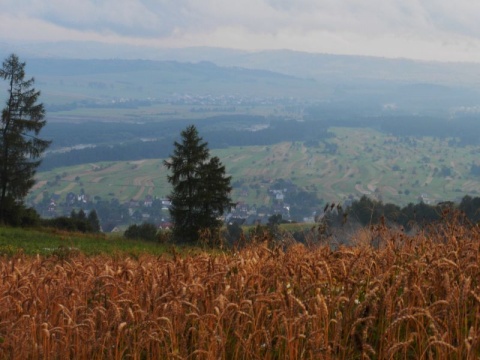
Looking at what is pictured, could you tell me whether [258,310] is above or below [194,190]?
above

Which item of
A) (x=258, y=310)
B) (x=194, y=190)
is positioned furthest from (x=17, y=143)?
(x=258, y=310)

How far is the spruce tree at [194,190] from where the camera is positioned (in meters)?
45.6

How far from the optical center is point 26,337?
4.97 metres

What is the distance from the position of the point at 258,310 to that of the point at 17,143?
43.6m

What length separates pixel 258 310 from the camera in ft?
17.5

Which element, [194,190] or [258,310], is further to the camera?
[194,190]

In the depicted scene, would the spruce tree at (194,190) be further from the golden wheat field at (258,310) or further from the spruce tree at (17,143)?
the golden wheat field at (258,310)

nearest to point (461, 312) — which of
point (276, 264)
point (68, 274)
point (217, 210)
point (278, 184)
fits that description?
point (276, 264)

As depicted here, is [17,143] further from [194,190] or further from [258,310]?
[258,310]

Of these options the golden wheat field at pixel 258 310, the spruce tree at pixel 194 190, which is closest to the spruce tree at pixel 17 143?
the spruce tree at pixel 194 190

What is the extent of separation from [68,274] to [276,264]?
101 inches

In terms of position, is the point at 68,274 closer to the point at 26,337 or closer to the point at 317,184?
the point at 26,337

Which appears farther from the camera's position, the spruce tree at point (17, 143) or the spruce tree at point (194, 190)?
the spruce tree at point (194, 190)

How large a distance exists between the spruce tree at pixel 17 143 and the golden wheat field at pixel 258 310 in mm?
40433
